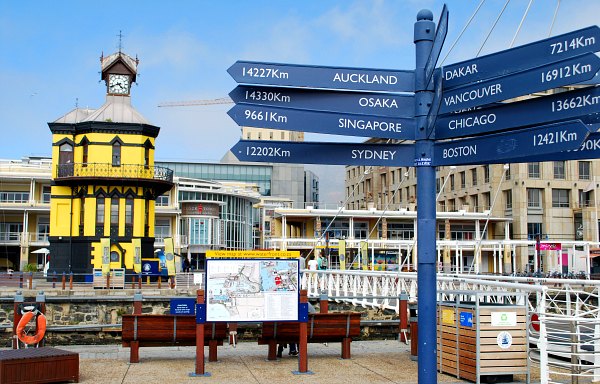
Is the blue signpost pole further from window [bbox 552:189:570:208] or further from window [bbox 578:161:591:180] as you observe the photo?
window [bbox 578:161:591:180]

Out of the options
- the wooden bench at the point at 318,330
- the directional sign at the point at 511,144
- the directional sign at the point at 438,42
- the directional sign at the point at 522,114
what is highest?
the directional sign at the point at 438,42

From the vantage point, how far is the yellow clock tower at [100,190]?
42031mm

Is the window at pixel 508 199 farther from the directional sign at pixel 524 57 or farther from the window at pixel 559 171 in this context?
the directional sign at pixel 524 57

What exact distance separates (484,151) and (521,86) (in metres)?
0.86

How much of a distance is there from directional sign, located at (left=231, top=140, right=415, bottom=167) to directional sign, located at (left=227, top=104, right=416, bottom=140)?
0.30 metres

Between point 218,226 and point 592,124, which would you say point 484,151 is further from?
point 218,226

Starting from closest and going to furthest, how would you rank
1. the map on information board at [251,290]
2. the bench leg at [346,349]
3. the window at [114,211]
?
the map on information board at [251,290], the bench leg at [346,349], the window at [114,211]

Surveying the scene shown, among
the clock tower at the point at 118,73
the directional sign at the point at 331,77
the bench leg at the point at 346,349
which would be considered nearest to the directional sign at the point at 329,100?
the directional sign at the point at 331,77

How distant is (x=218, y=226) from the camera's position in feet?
229

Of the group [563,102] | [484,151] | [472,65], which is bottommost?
[484,151]

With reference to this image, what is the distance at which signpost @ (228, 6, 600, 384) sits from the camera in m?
8.18

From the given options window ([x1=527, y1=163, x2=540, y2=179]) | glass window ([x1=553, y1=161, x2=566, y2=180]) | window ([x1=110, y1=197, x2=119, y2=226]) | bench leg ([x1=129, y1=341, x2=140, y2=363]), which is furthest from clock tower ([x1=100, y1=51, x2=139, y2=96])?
glass window ([x1=553, y1=161, x2=566, y2=180])

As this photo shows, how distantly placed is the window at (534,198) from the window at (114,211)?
41594 mm

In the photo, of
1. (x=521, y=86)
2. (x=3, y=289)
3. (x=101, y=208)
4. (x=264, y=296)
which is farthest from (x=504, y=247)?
(x=521, y=86)
